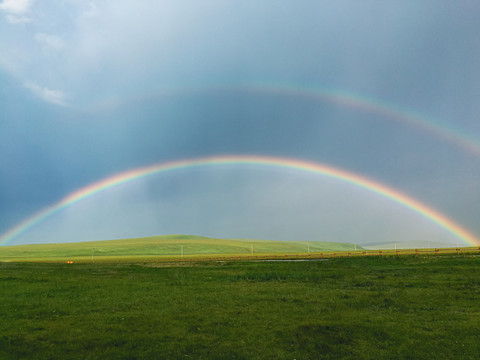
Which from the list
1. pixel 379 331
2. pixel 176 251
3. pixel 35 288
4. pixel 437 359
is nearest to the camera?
pixel 437 359

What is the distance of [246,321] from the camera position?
55.5 ft

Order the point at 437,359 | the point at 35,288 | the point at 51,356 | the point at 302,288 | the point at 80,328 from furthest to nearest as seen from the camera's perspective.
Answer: the point at 35,288 → the point at 302,288 → the point at 80,328 → the point at 51,356 → the point at 437,359

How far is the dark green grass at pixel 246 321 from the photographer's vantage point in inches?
512

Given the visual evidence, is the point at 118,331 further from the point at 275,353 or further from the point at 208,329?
the point at 275,353

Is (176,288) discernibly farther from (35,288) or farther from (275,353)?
(275,353)

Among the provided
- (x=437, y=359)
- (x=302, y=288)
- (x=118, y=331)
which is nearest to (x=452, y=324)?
(x=437, y=359)

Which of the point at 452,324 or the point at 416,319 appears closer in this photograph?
the point at 452,324

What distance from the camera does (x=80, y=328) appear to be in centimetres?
1630

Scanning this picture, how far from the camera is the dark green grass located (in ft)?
42.7

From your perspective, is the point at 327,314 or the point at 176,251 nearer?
the point at 327,314

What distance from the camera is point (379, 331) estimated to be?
1488 cm

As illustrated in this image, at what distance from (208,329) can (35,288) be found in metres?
20.1

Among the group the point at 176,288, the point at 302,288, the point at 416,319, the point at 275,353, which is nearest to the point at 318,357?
the point at 275,353

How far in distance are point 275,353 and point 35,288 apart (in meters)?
24.1
